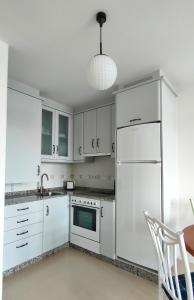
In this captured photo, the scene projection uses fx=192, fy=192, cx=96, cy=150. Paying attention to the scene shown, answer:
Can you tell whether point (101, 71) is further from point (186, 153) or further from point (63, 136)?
point (63, 136)

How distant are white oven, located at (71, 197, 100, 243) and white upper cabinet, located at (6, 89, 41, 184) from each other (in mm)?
786

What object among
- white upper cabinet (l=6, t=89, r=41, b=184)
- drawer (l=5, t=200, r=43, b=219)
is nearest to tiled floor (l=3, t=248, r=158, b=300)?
drawer (l=5, t=200, r=43, b=219)

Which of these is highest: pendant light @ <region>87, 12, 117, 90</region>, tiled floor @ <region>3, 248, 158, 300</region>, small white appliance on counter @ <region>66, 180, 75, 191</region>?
pendant light @ <region>87, 12, 117, 90</region>

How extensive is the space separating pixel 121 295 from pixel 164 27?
2564mm

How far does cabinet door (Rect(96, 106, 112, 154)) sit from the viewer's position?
3.14 metres

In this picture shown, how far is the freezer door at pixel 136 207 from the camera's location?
2.23 m

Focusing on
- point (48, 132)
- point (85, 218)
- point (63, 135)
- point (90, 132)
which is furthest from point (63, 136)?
point (85, 218)

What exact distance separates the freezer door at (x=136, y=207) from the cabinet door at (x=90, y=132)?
36.6 inches

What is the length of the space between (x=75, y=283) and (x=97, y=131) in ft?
7.11

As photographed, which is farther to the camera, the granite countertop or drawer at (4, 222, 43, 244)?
the granite countertop

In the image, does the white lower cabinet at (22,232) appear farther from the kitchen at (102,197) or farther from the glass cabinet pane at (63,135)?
the glass cabinet pane at (63,135)

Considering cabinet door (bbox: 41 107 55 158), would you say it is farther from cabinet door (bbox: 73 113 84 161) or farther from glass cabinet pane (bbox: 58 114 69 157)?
cabinet door (bbox: 73 113 84 161)

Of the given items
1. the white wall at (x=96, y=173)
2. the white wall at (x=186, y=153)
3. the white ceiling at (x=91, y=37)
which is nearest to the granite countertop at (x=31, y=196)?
the white wall at (x=96, y=173)

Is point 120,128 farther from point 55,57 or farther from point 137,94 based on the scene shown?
point 55,57
